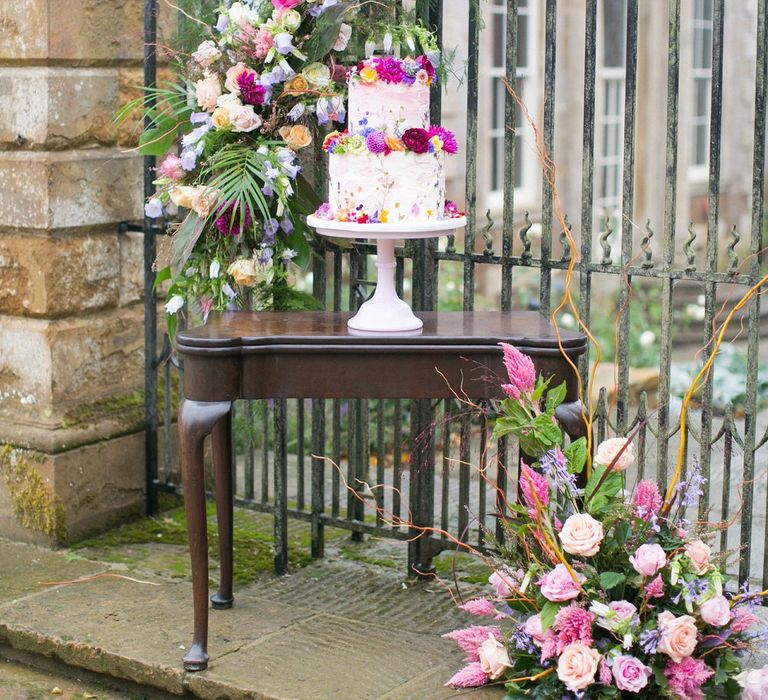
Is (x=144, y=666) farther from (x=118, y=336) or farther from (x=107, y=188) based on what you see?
(x=107, y=188)

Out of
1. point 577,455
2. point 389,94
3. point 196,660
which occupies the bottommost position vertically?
point 196,660

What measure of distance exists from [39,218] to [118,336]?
1.93ft

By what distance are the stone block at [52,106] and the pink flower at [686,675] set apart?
295 cm

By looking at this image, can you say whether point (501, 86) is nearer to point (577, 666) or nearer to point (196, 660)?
point (196, 660)

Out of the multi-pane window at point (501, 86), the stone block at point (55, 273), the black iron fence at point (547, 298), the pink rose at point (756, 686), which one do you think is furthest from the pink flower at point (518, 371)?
the multi-pane window at point (501, 86)

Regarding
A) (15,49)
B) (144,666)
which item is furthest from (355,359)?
(15,49)

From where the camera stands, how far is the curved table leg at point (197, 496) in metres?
3.80

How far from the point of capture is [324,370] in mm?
3859

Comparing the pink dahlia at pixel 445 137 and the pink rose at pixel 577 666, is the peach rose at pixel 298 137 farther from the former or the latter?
the pink rose at pixel 577 666

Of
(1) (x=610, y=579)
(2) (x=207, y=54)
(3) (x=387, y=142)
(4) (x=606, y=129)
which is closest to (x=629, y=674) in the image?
(1) (x=610, y=579)

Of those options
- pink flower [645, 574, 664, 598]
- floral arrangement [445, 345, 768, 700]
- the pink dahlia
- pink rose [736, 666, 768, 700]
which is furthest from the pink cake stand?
pink rose [736, 666, 768, 700]

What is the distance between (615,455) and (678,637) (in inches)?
20.6

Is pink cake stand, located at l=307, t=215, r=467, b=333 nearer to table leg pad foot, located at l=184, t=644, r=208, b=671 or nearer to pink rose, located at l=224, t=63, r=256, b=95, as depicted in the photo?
pink rose, located at l=224, t=63, r=256, b=95

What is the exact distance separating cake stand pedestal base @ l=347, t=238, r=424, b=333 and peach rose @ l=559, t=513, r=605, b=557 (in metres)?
0.79
